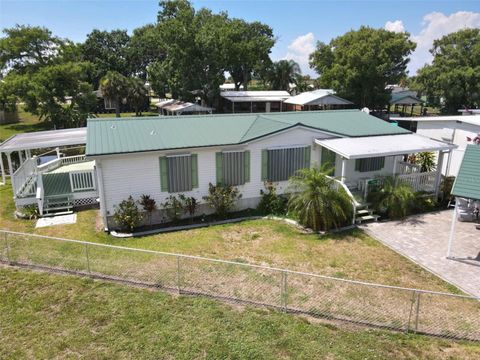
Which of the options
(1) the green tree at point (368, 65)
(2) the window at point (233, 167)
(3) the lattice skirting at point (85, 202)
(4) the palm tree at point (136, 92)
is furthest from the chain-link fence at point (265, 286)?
(1) the green tree at point (368, 65)

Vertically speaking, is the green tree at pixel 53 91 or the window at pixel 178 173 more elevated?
the green tree at pixel 53 91

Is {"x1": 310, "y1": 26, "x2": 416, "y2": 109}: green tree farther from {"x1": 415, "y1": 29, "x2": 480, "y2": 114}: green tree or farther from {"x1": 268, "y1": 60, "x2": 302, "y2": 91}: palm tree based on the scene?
{"x1": 268, "y1": 60, "x2": 302, "y2": 91}: palm tree

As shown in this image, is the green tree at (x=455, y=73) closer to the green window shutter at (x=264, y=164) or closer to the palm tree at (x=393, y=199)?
the palm tree at (x=393, y=199)

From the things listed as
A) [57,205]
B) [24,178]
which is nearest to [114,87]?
[24,178]

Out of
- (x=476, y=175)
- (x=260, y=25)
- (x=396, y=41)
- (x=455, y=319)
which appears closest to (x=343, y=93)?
(x=396, y=41)

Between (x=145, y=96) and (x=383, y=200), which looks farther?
(x=145, y=96)

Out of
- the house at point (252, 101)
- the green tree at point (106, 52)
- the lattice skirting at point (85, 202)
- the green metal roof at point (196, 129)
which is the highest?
the green tree at point (106, 52)

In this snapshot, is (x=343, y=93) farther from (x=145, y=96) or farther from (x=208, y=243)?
(x=208, y=243)
